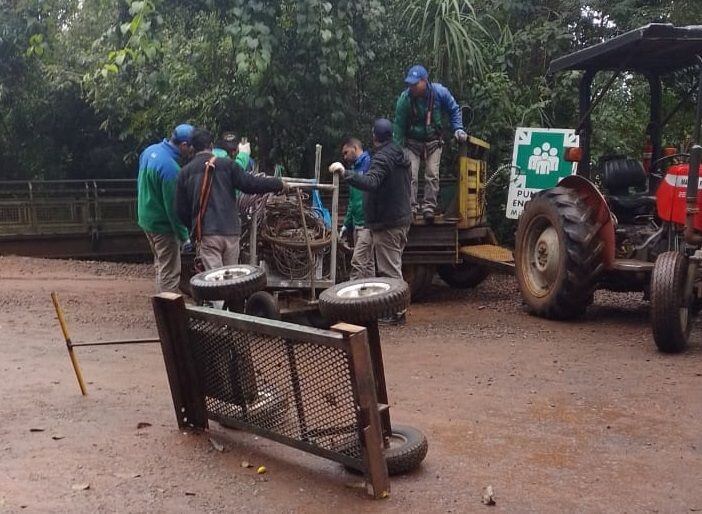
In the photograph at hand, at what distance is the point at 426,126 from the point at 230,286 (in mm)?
4523

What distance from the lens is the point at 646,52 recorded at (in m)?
7.38

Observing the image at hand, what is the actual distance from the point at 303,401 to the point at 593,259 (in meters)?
4.12

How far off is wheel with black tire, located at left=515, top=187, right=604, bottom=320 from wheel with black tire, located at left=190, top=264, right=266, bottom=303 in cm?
342

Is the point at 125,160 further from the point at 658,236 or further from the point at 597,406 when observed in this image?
the point at 597,406

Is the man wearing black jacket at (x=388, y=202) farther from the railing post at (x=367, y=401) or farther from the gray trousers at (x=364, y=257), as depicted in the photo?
the railing post at (x=367, y=401)

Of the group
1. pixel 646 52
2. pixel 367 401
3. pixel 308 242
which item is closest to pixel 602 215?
pixel 646 52

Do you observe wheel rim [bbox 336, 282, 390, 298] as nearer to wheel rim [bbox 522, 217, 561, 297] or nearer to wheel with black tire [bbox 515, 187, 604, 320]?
wheel with black tire [bbox 515, 187, 604, 320]

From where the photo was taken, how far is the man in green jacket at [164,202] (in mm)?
6750

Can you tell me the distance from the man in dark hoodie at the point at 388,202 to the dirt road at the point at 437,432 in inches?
28.0

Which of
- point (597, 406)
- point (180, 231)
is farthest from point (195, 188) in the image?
point (597, 406)

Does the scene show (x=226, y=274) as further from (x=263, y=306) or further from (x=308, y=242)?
(x=308, y=242)

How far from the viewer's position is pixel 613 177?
7.82m

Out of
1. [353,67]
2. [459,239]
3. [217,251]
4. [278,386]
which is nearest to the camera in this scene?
[278,386]

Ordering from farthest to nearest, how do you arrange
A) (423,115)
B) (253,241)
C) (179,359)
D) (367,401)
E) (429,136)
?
(429,136) < (423,115) < (253,241) < (179,359) < (367,401)
